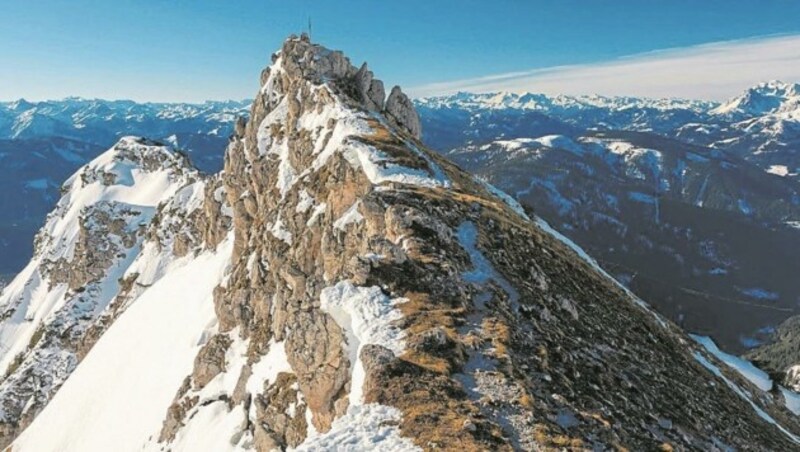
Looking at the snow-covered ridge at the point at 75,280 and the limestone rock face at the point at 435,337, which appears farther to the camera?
the snow-covered ridge at the point at 75,280

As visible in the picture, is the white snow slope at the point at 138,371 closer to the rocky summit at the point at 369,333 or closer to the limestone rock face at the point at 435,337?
the rocky summit at the point at 369,333

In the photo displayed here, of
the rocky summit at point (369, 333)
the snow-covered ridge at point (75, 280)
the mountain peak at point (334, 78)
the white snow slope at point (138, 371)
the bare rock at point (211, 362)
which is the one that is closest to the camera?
the rocky summit at point (369, 333)

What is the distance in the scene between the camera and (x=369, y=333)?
27625mm

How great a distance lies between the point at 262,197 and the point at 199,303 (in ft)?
62.2

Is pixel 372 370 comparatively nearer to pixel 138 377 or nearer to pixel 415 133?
pixel 138 377

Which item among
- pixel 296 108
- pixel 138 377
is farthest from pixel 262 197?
pixel 138 377

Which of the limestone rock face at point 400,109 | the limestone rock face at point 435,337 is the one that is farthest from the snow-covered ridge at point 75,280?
the limestone rock face at point 435,337

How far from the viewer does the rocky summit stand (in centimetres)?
2328

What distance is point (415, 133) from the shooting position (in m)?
109

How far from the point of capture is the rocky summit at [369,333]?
23281 millimetres

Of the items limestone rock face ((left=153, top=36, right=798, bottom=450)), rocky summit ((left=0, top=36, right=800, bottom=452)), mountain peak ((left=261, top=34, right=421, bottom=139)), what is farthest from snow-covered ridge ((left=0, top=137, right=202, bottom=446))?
limestone rock face ((left=153, top=36, right=798, bottom=450))

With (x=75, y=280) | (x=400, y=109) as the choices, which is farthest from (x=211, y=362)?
(x=75, y=280)

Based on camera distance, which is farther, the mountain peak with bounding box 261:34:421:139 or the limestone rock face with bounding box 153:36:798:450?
the mountain peak with bounding box 261:34:421:139

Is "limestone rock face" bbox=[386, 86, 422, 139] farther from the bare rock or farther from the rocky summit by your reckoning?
the bare rock
